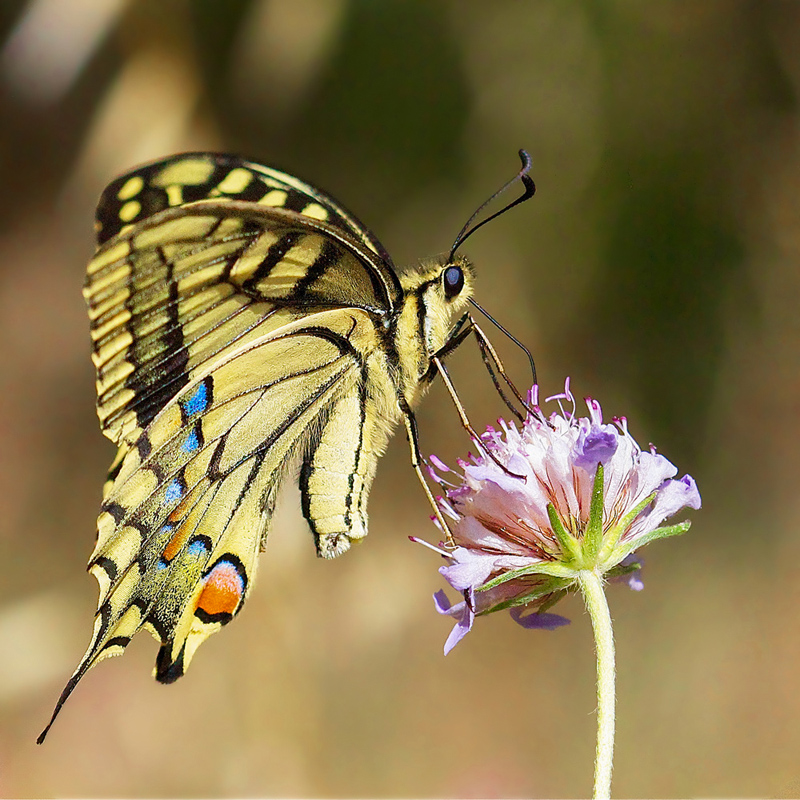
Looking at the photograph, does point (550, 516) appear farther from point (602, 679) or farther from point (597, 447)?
point (602, 679)

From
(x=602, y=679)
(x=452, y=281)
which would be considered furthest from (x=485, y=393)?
(x=602, y=679)

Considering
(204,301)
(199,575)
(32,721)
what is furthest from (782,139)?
(32,721)

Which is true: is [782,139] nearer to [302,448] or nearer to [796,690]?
[796,690]

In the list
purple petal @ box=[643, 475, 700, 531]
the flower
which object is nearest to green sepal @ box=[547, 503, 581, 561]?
the flower

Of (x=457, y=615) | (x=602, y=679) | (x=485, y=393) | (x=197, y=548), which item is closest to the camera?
(x=602, y=679)

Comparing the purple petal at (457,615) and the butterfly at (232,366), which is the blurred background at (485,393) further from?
the purple petal at (457,615)

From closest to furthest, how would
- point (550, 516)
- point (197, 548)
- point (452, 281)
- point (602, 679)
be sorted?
1. point (602, 679)
2. point (550, 516)
3. point (197, 548)
4. point (452, 281)

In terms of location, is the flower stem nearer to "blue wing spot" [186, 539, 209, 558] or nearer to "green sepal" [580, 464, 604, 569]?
"green sepal" [580, 464, 604, 569]
